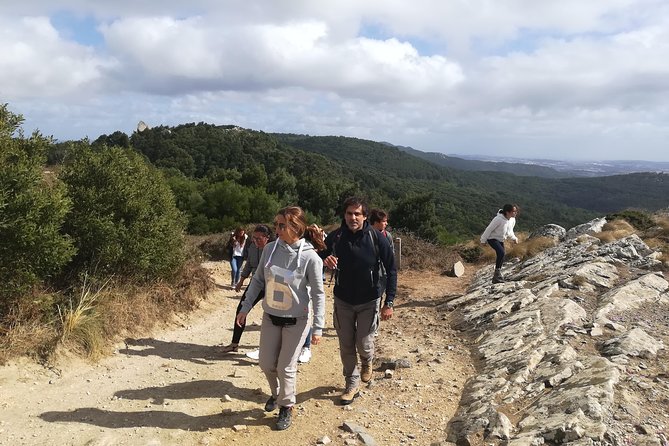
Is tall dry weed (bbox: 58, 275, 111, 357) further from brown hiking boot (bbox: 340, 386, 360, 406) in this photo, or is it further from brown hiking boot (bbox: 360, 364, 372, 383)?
brown hiking boot (bbox: 360, 364, 372, 383)

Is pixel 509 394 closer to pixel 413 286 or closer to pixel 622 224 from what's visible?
pixel 413 286

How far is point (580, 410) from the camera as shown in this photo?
12.8ft

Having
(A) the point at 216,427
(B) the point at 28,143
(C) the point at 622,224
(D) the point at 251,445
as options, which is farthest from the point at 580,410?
(C) the point at 622,224

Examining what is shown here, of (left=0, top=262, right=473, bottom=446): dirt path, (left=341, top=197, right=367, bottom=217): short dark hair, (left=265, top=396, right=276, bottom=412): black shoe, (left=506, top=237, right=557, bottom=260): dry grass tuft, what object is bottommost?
(left=0, top=262, right=473, bottom=446): dirt path

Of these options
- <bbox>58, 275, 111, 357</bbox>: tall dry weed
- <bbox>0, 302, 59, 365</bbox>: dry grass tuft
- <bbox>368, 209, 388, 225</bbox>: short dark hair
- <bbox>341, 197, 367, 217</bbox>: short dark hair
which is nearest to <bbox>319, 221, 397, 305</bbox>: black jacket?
<bbox>341, 197, 367, 217</bbox>: short dark hair

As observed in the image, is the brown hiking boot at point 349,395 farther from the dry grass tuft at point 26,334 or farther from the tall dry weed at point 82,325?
the dry grass tuft at point 26,334

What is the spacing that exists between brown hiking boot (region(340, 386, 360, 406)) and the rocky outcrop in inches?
41.0

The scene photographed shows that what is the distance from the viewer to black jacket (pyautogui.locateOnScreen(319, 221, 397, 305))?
452 centimetres

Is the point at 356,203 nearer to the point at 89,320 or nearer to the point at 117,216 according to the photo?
the point at 89,320

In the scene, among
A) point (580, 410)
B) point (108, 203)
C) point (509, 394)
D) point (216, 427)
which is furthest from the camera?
point (108, 203)

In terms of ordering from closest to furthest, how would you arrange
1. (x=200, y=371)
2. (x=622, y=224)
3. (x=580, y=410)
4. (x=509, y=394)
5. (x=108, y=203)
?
(x=580, y=410) → (x=509, y=394) → (x=200, y=371) → (x=108, y=203) → (x=622, y=224)

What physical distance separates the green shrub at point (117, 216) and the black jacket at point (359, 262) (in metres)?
3.93

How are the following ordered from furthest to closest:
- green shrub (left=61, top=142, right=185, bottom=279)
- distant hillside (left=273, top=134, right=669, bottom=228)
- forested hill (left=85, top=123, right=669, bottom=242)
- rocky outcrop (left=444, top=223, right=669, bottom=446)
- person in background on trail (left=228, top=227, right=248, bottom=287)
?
distant hillside (left=273, top=134, right=669, bottom=228)
forested hill (left=85, top=123, right=669, bottom=242)
person in background on trail (left=228, top=227, right=248, bottom=287)
green shrub (left=61, top=142, right=185, bottom=279)
rocky outcrop (left=444, top=223, right=669, bottom=446)

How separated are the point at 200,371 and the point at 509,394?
3597 millimetres
